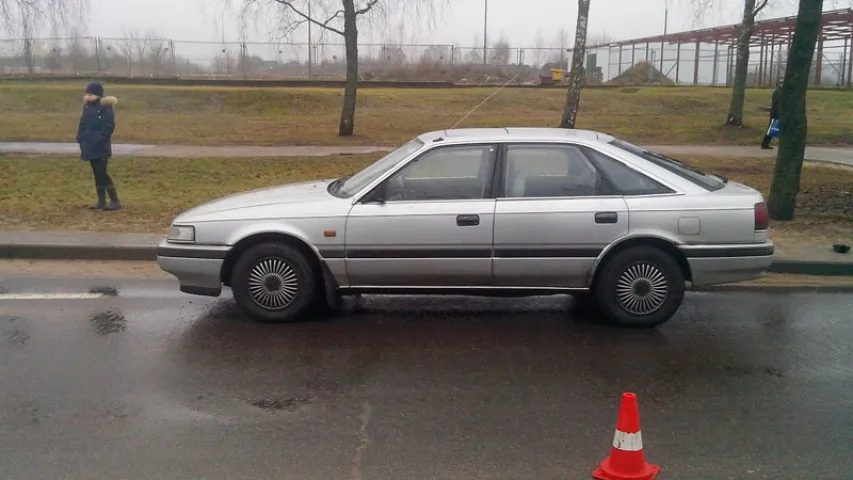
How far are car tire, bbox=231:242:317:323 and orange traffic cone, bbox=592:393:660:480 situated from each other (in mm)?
3079

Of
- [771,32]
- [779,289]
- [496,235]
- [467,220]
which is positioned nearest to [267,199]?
[467,220]

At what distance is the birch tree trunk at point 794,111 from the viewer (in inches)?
373

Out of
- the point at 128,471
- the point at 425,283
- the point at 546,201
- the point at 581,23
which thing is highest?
the point at 581,23

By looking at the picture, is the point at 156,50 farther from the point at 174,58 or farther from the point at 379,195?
the point at 379,195

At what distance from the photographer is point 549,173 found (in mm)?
6109

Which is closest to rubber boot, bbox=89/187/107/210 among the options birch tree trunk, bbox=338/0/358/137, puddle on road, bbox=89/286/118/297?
puddle on road, bbox=89/286/118/297

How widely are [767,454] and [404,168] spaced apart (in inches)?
131

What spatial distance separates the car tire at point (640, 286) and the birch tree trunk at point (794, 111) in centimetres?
489

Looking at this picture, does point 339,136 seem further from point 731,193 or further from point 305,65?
point 305,65

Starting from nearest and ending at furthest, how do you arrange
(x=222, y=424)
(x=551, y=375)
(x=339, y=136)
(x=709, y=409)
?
(x=222, y=424), (x=709, y=409), (x=551, y=375), (x=339, y=136)

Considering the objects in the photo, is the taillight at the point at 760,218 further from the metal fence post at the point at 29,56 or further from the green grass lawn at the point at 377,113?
the metal fence post at the point at 29,56

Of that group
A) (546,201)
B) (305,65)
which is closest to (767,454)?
(546,201)

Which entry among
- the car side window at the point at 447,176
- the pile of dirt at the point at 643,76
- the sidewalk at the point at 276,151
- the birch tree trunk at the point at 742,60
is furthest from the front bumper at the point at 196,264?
the pile of dirt at the point at 643,76

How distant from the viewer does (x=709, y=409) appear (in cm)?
454
